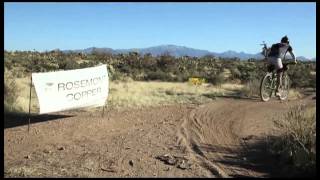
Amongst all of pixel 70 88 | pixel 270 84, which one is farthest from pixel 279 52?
pixel 70 88

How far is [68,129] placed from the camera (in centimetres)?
1084

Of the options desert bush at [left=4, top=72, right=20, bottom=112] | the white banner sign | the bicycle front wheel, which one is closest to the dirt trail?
the white banner sign

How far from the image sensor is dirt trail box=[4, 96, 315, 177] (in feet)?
25.9

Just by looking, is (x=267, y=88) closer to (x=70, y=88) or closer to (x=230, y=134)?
(x=230, y=134)

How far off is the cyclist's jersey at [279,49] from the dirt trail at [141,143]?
2112mm

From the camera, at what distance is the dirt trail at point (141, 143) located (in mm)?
7902

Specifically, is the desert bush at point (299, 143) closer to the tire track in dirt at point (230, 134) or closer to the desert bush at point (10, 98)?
the tire track in dirt at point (230, 134)

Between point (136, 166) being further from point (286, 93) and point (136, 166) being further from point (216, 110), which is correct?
point (286, 93)

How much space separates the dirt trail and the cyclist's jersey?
2112mm

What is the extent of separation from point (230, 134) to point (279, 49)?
17.8ft

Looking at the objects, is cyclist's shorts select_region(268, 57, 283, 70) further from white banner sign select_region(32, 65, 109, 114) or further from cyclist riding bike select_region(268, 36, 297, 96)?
white banner sign select_region(32, 65, 109, 114)

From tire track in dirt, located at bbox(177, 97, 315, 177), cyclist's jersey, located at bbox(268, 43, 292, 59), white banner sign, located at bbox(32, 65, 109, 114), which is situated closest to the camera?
tire track in dirt, located at bbox(177, 97, 315, 177)

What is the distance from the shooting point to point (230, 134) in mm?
10531
